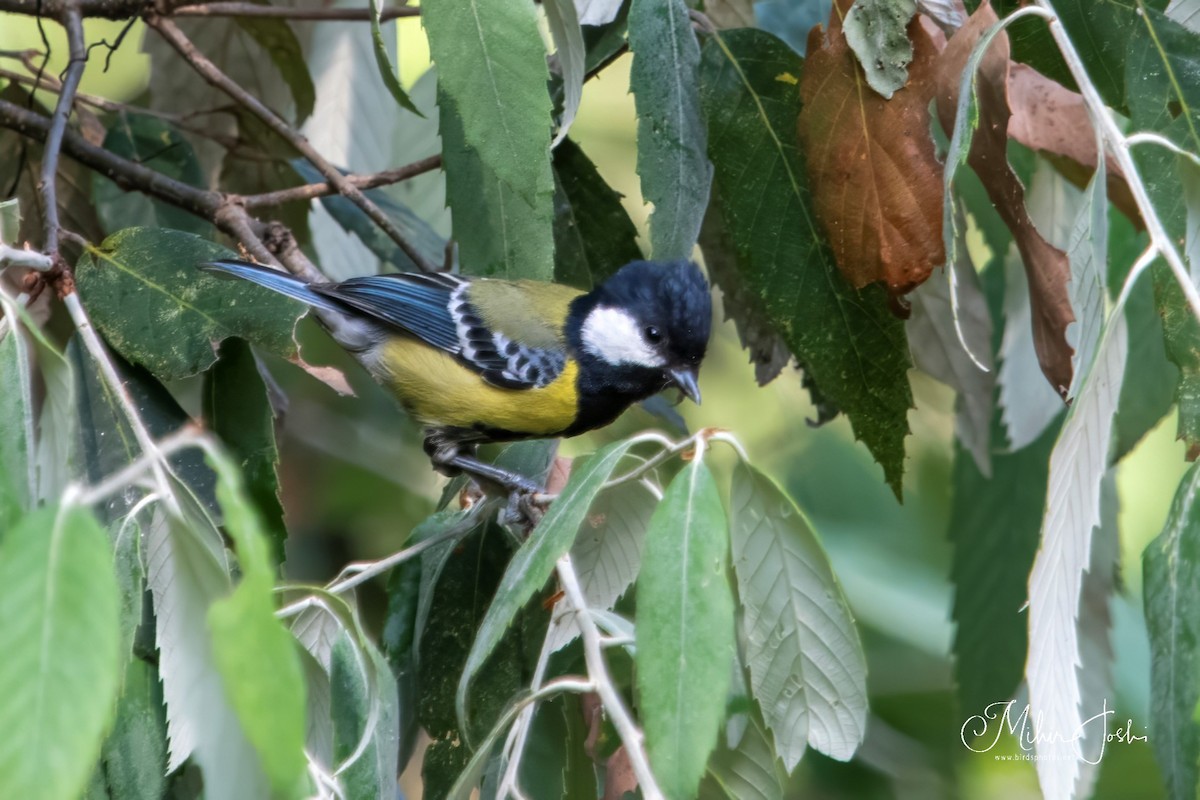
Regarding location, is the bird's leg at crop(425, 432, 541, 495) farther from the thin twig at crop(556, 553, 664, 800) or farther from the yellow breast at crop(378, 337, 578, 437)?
the thin twig at crop(556, 553, 664, 800)

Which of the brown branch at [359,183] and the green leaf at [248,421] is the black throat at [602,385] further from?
the green leaf at [248,421]

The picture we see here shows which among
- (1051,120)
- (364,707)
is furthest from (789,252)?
(364,707)

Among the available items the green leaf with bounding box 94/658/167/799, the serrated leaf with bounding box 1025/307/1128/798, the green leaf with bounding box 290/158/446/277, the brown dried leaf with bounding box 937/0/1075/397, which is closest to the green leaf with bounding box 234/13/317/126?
the green leaf with bounding box 290/158/446/277

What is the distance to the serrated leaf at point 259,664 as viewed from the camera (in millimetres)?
885

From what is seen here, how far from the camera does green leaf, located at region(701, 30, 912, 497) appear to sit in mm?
2074

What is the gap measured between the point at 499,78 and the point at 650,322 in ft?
3.47

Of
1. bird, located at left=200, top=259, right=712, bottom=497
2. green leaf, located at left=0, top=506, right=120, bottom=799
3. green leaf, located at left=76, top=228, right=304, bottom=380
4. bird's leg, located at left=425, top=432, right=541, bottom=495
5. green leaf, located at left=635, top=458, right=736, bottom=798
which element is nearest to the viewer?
green leaf, located at left=0, top=506, right=120, bottom=799

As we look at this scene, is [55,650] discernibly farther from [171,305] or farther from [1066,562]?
[171,305]

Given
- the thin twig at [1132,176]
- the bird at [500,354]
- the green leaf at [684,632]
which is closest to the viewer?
the green leaf at [684,632]

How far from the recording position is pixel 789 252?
83.3 inches

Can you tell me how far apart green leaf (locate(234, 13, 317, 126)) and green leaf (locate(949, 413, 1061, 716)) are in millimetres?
1826

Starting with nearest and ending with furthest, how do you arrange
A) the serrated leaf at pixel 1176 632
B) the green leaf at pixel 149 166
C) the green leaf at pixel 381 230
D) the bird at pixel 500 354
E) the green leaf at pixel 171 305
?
the serrated leaf at pixel 1176 632 → the green leaf at pixel 171 305 → the green leaf at pixel 149 166 → the bird at pixel 500 354 → the green leaf at pixel 381 230

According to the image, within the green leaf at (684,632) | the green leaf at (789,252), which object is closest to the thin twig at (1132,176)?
the green leaf at (789,252)

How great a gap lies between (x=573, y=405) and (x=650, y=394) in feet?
0.64
